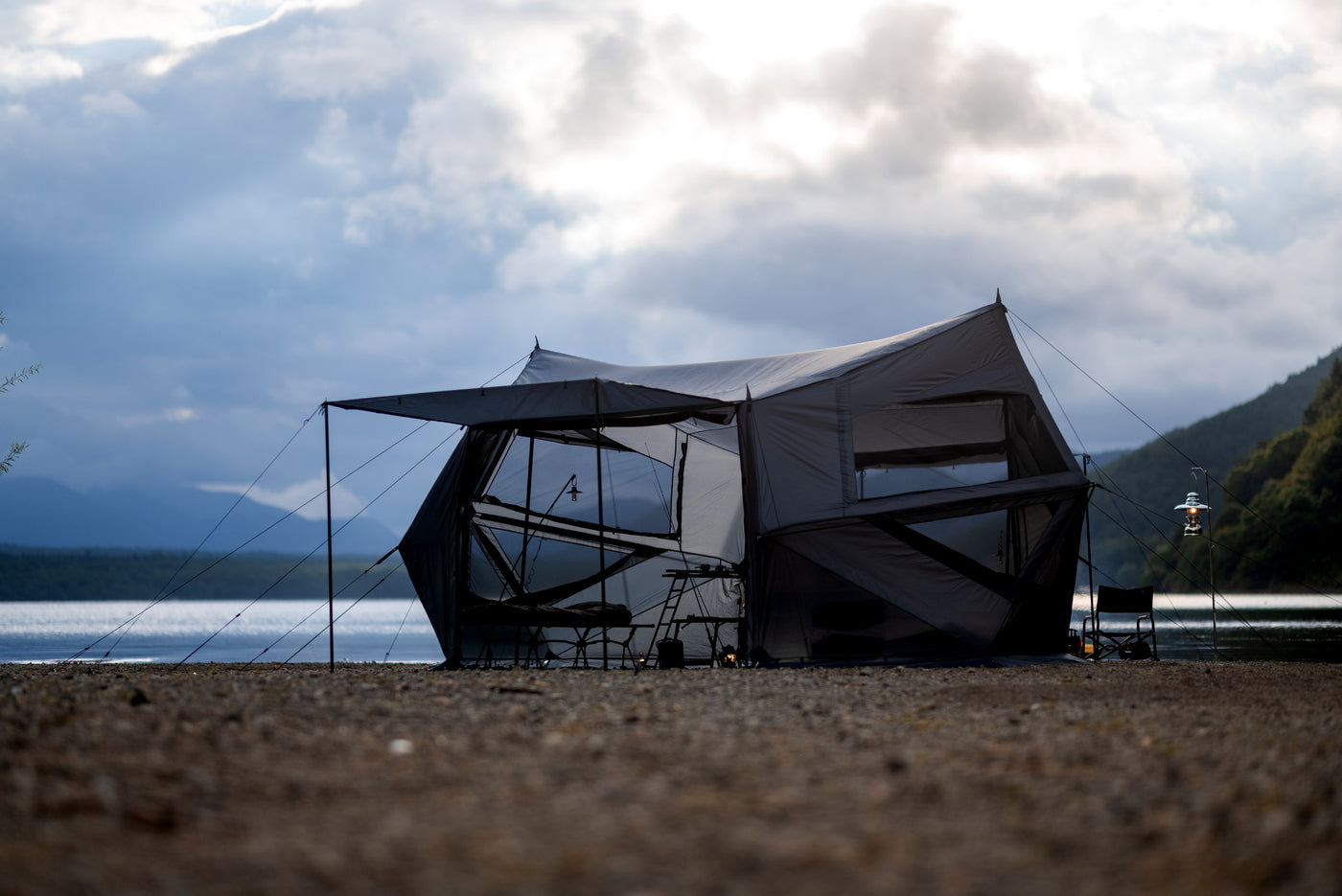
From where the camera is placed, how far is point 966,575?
10742 mm

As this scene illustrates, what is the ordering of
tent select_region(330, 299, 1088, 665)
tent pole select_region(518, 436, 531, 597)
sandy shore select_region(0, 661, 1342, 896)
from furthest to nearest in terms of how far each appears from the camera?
tent pole select_region(518, 436, 531, 597), tent select_region(330, 299, 1088, 665), sandy shore select_region(0, 661, 1342, 896)

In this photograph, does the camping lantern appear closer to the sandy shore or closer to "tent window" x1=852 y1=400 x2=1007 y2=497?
"tent window" x1=852 y1=400 x2=1007 y2=497

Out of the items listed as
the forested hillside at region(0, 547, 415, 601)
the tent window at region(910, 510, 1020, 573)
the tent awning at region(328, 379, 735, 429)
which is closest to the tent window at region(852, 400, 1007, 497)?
the tent window at region(910, 510, 1020, 573)

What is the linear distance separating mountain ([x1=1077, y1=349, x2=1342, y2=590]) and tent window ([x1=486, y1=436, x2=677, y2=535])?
67328 mm

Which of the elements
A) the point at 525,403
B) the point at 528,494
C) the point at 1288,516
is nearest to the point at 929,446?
the point at 528,494

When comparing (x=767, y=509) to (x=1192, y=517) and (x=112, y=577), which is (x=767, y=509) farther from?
(x=112, y=577)

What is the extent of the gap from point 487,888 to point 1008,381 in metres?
10.1

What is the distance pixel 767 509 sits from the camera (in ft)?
34.9

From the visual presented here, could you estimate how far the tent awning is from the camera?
1018 cm

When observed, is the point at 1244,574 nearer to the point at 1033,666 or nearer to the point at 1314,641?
the point at 1314,641

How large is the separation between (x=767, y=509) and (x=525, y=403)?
92.3 inches

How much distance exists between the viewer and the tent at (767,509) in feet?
34.7

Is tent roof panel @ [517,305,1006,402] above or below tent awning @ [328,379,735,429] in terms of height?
above

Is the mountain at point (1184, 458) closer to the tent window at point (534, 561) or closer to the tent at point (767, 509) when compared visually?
the tent at point (767, 509)
